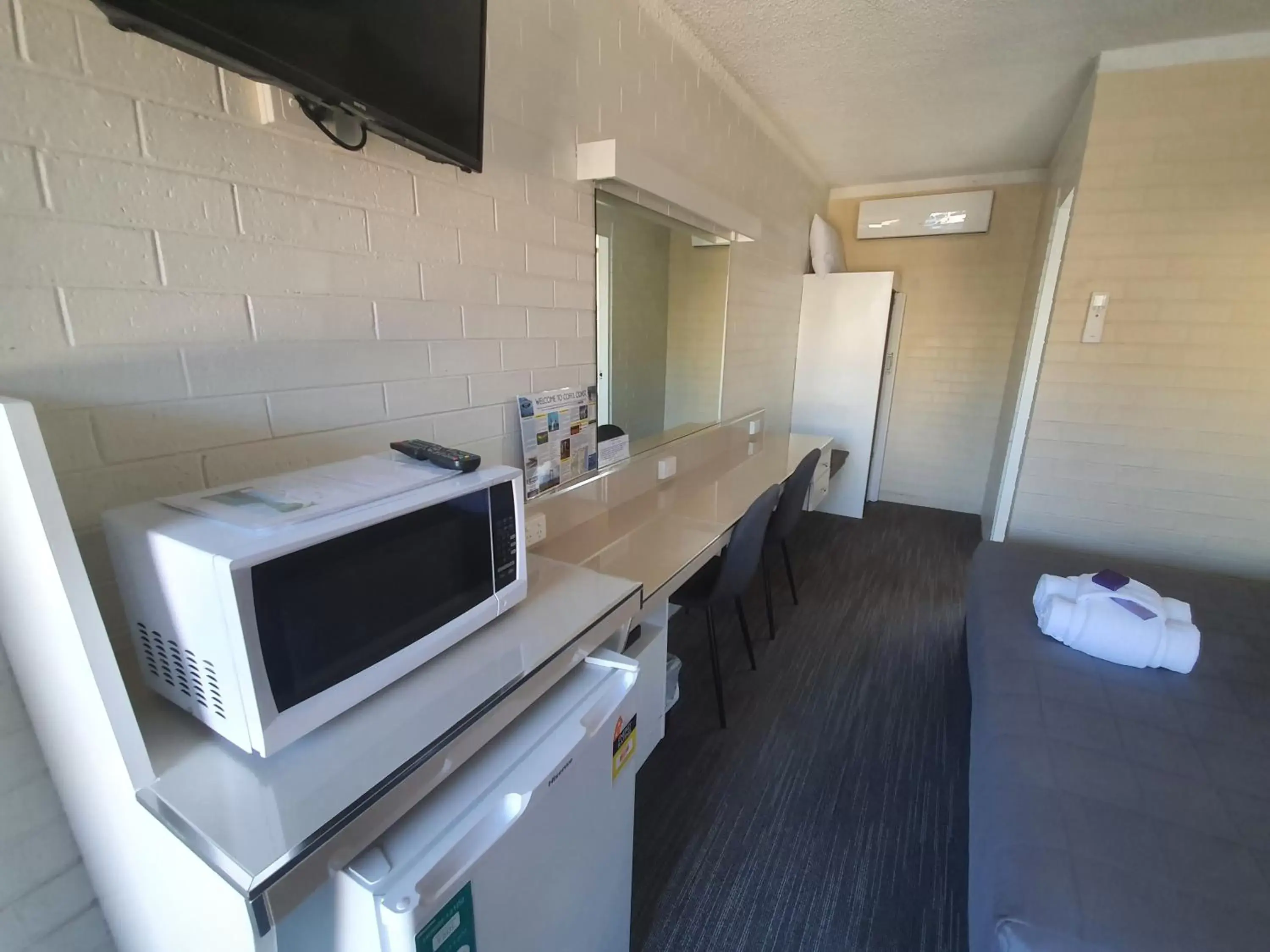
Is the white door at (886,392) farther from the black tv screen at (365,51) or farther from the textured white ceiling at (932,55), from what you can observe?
the black tv screen at (365,51)

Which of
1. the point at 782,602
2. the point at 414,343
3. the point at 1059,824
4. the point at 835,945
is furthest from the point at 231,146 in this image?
the point at 782,602

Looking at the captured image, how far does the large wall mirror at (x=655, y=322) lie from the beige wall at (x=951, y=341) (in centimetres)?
240

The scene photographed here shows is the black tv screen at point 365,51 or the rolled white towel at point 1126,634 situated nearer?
the black tv screen at point 365,51

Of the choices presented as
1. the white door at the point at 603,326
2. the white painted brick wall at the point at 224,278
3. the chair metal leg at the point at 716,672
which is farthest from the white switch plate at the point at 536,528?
the chair metal leg at the point at 716,672

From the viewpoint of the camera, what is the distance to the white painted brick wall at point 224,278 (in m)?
0.79

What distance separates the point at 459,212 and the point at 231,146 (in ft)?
1.68

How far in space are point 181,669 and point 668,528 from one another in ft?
4.77

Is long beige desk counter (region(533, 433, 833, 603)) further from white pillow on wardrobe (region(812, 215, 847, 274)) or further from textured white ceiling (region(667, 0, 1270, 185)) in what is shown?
white pillow on wardrobe (region(812, 215, 847, 274))

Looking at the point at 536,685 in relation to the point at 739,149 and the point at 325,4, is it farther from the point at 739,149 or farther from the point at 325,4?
the point at 739,149

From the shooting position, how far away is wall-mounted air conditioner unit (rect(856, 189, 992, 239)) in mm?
4125

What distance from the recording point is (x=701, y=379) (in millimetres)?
3045

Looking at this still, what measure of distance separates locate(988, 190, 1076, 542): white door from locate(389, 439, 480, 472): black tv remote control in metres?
2.97

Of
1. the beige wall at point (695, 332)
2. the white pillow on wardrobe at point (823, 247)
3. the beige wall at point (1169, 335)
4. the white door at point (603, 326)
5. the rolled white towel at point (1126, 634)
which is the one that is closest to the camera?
the rolled white towel at point (1126, 634)

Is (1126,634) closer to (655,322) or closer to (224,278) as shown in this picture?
(655,322)
